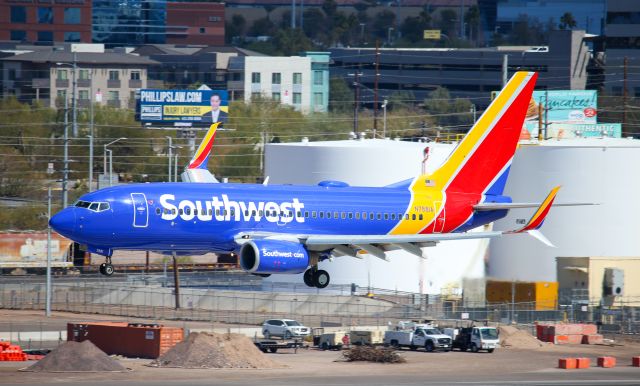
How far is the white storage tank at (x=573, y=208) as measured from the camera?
102625mm

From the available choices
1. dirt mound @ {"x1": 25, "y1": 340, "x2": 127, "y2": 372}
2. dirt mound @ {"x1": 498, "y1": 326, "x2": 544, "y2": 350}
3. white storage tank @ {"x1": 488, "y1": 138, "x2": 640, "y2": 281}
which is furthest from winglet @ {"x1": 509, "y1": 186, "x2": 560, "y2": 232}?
white storage tank @ {"x1": 488, "y1": 138, "x2": 640, "y2": 281}

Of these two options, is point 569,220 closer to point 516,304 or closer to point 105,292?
point 516,304

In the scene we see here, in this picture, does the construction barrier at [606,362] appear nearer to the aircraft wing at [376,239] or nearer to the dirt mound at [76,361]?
the aircraft wing at [376,239]

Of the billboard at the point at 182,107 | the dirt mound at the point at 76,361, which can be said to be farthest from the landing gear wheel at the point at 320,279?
the billboard at the point at 182,107

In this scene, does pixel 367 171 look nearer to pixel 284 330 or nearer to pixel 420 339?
pixel 284 330

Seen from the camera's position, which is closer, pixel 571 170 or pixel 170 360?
pixel 170 360

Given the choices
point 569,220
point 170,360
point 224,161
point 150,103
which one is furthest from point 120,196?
point 150,103

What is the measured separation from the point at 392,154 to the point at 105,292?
26.0 meters

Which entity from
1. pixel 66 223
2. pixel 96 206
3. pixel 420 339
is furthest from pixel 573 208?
pixel 66 223

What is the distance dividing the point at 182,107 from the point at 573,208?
104 metres

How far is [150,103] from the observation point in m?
195

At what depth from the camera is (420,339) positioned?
294ft

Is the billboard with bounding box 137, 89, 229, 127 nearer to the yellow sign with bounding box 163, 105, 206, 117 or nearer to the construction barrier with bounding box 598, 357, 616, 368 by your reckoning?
the yellow sign with bounding box 163, 105, 206, 117

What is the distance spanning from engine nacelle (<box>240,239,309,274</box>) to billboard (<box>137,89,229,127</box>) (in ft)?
393
